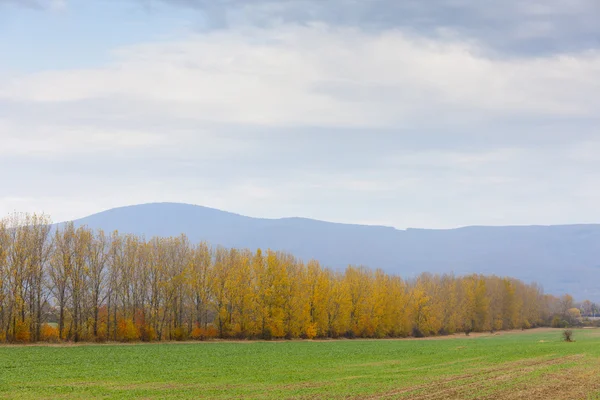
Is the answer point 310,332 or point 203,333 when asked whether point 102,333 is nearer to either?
point 203,333

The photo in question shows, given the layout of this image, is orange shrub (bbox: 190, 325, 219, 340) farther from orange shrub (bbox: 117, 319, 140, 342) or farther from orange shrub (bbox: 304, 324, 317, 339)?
orange shrub (bbox: 304, 324, 317, 339)

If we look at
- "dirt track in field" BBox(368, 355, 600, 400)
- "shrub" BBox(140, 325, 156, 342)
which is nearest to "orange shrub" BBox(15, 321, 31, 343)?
"shrub" BBox(140, 325, 156, 342)

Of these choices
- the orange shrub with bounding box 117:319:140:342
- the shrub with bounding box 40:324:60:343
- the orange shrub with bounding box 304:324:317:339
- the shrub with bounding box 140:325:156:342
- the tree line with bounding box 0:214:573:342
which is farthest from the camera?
the orange shrub with bounding box 304:324:317:339

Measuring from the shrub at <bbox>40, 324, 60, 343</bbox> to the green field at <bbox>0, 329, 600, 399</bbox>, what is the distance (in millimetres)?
13331

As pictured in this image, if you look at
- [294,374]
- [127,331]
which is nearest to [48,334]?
[127,331]

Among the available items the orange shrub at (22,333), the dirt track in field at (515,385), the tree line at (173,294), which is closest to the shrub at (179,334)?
the tree line at (173,294)

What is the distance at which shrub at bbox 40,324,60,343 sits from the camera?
69688 mm

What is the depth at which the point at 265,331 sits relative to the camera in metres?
88.4

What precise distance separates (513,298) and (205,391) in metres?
136

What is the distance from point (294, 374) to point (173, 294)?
48345mm

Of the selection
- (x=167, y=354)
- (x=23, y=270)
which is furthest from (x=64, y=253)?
(x=167, y=354)

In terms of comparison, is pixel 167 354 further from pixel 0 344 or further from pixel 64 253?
pixel 64 253

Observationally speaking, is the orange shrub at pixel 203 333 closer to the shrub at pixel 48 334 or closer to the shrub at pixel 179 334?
the shrub at pixel 179 334

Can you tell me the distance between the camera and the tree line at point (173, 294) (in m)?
72.6
